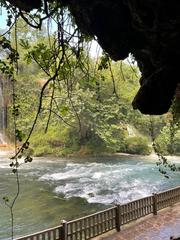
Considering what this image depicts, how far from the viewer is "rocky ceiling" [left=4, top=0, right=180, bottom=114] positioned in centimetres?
290

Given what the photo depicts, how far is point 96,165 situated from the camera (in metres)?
27.6

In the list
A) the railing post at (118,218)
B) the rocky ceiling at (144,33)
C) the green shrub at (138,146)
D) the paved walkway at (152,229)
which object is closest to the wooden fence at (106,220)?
the railing post at (118,218)

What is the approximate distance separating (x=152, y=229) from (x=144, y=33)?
25.5ft

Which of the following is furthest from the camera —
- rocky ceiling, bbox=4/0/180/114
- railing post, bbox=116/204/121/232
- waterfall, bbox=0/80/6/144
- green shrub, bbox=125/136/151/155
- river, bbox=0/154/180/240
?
waterfall, bbox=0/80/6/144

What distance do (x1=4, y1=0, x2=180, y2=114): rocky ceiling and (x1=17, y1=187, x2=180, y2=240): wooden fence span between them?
4.94 metres

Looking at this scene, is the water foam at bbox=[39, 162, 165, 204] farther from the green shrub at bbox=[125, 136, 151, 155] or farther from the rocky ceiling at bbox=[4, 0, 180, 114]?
the rocky ceiling at bbox=[4, 0, 180, 114]

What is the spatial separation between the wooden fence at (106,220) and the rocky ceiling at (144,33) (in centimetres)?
494

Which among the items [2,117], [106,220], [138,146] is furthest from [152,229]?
[2,117]

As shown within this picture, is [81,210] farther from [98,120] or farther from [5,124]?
[5,124]

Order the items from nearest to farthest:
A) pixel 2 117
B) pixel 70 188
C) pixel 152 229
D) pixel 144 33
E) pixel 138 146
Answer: pixel 144 33 < pixel 152 229 < pixel 70 188 < pixel 138 146 < pixel 2 117

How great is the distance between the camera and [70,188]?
18.7 meters

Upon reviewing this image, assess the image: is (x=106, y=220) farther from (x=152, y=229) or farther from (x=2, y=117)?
(x=2, y=117)

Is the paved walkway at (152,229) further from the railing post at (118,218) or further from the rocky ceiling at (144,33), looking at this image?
the rocky ceiling at (144,33)

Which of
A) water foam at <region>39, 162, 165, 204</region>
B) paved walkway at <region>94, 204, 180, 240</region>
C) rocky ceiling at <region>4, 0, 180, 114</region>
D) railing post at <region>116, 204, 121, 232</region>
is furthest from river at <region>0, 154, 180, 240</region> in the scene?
rocky ceiling at <region>4, 0, 180, 114</region>
